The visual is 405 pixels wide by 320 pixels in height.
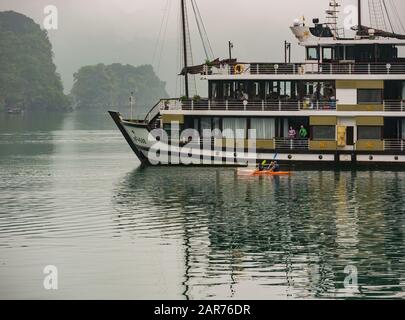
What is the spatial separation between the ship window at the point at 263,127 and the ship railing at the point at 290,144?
2.77ft

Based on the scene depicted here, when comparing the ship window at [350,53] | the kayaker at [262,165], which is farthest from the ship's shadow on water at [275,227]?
the ship window at [350,53]

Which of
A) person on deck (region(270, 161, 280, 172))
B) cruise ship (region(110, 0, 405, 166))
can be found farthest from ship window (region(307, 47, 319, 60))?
person on deck (region(270, 161, 280, 172))

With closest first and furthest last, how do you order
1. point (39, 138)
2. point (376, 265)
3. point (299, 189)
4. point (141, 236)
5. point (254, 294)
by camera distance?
point (254, 294) < point (376, 265) < point (141, 236) < point (299, 189) < point (39, 138)

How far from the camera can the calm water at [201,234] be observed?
3117cm

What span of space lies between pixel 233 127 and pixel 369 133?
8.27m

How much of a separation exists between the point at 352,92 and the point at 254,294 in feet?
116

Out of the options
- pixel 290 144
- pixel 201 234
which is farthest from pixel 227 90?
pixel 201 234

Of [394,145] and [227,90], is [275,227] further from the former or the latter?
[227,90]

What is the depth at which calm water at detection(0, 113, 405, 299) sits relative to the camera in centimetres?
3117

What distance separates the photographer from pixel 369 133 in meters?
63.4

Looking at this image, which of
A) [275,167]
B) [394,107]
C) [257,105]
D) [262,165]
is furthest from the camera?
[257,105]
